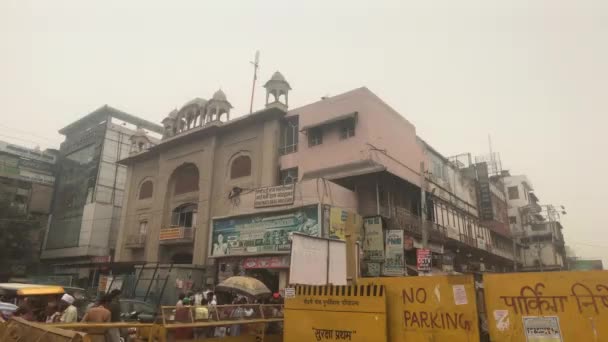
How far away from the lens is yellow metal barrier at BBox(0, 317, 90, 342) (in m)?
3.77

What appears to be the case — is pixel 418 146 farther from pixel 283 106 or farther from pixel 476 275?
pixel 476 275

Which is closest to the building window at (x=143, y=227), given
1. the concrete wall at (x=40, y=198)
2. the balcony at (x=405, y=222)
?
the balcony at (x=405, y=222)

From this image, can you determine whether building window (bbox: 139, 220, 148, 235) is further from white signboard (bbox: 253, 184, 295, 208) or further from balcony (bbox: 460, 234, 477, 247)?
balcony (bbox: 460, 234, 477, 247)

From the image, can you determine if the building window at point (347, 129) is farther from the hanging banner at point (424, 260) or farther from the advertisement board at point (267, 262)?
the hanging banner at point (424, 260)

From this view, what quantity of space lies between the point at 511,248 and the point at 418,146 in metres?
23.2

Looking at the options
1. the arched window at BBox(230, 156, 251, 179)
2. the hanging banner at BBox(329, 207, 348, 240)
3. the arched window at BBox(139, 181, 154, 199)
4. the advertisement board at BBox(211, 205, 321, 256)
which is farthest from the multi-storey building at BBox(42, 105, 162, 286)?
the hanging banner at BBox(329, 207, 348, 240)

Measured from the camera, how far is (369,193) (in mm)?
22219

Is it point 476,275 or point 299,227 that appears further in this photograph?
point 299,227

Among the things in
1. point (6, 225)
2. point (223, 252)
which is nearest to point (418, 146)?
point (223, 252)

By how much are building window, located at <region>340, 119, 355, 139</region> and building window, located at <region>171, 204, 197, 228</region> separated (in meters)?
12.2

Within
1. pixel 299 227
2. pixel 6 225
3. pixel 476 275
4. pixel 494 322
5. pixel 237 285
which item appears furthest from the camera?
pixel 6 225

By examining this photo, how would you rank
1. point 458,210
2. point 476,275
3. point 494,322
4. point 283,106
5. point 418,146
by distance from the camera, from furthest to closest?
point 458,210 → point 418,146 → point 283,106 → point 476,275 → point 494,322

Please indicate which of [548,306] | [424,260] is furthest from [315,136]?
[548,306]

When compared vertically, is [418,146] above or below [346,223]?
above
